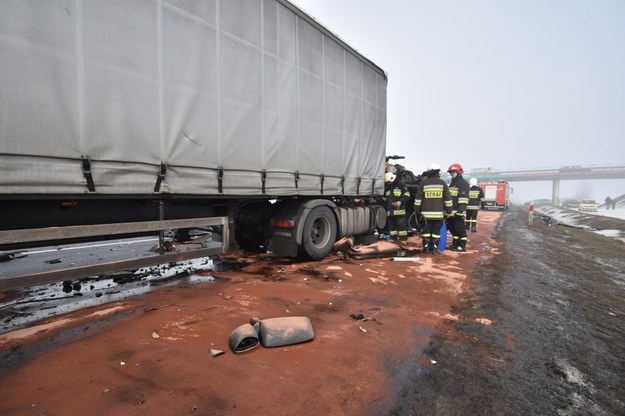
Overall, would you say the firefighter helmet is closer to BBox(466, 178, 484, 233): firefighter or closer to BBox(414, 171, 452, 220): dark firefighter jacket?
BBox(414, 171, 452, 220): dark firefighter jacket

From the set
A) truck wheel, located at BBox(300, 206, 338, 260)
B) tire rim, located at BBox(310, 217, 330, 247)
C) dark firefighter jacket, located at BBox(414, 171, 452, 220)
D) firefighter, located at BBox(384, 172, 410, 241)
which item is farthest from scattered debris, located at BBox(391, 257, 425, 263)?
firefighter, located at BBox(384, 172, 410, 241)

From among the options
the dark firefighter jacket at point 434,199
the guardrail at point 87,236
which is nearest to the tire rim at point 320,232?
the guardrail at point 87,236

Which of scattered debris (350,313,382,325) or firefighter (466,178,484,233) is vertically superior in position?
firefighter (466,178,484,233)

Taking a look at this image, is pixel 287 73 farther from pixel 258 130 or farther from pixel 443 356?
pixel 443 356

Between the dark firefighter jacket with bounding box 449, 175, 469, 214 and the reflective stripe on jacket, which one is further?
the dark firefighter jacket with bounding box 449, 175, 469, 214

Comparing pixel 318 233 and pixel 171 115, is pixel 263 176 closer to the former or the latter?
pixel 171 115

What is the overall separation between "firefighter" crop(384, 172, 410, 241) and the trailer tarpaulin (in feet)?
9.43

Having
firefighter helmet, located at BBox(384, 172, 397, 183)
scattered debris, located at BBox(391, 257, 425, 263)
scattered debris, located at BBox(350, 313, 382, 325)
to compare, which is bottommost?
scattered debris, located at BBox(391, 257, 425, 263)

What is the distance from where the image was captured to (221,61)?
3.74m

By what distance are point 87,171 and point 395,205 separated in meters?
6.64

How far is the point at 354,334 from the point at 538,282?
393 centimetres

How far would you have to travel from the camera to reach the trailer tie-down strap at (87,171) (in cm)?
269

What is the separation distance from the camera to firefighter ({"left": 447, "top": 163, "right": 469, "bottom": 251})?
24.2 ft

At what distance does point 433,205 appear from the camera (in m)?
6.82
